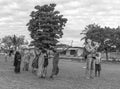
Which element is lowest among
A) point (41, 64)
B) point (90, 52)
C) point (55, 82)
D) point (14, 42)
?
point (55, 82)

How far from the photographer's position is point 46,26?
146 ft

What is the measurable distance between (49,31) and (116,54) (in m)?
25.9

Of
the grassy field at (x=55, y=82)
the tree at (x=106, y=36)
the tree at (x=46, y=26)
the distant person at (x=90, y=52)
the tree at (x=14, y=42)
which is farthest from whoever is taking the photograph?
the tree at (x=106, y=36)

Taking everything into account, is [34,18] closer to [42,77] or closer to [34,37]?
[34,37]

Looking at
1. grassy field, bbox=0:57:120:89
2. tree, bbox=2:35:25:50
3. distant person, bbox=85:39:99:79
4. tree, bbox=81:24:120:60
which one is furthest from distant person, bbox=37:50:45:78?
tree, bbox=81:24:120:60

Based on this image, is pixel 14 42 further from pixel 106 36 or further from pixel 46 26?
pixel 106 36

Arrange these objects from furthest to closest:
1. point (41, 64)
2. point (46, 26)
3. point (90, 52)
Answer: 1. point (46, 26)
2. point (41, 64)
3. point (90, 52)

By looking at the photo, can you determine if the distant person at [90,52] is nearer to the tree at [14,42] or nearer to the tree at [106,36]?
the tree at [14,42]

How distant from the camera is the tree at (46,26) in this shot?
145ft

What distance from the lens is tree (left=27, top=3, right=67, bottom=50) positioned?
4422 centimetres

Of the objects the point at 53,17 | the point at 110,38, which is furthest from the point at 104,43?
the point at 53,17

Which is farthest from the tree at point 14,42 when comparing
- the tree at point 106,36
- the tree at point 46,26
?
the tree at point 106,36

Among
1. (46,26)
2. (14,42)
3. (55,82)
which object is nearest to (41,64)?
(55,82)

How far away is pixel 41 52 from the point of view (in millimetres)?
13680
